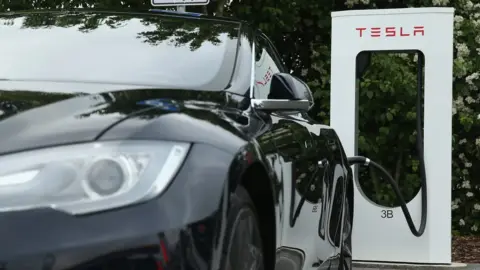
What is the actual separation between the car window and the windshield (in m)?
0.15

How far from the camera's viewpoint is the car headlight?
6.37 ft

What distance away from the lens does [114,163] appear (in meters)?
2.02

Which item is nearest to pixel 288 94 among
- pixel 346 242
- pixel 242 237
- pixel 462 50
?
pixel 242 237

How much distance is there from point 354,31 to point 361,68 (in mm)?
340

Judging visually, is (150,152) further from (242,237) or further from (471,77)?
(471,77)

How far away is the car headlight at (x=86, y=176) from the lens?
194 centimetres

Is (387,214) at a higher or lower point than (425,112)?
lower

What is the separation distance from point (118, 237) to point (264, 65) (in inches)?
76.5

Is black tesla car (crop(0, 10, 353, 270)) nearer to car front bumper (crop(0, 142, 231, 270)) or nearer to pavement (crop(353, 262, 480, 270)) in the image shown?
car front bumper (crop(0, 142, 231, 270))

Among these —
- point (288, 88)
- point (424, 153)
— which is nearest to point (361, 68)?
point (424, 153)

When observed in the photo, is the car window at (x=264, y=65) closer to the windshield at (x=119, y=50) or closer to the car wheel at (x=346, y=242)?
the windshield at (x=119, y=50)

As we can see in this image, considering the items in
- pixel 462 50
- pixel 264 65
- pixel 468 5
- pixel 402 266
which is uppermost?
pixel 468 5

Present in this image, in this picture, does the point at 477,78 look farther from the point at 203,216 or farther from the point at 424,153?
the point at 203,216

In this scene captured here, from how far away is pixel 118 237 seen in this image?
74.7 inches
